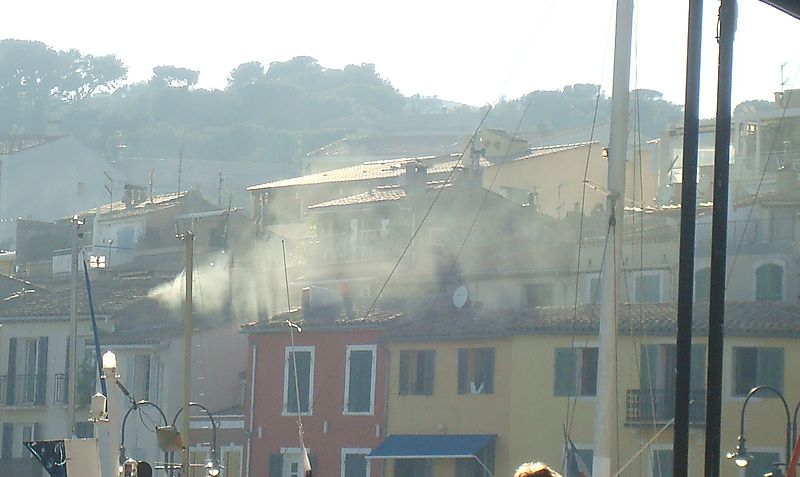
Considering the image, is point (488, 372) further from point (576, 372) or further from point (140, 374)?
point (140, 374)

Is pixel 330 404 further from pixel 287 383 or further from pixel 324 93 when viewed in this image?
pixel 324 93

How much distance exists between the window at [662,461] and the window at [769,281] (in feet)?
25.8

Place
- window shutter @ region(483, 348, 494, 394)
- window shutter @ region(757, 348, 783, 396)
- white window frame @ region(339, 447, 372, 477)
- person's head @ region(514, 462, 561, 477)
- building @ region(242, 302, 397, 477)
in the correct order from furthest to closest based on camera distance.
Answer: building @ region(242, 302, 397, 477)
white window frame @ region(339, 447, 372, 477)
window shutter @ region(483, 348, 494, 394)
window shutter @ region(757, 348, 783, 396)
person's head @ region(514, 462, 561, 477)

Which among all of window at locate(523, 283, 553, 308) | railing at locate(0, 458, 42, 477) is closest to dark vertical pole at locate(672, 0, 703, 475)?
window at locate(523, 283, 553, 308)

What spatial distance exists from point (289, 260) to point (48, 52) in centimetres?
8033

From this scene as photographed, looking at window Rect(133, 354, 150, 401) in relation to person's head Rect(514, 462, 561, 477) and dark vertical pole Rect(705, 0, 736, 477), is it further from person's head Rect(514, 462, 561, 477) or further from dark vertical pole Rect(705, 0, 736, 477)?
person's head Rect(514, 462, 561, 477)

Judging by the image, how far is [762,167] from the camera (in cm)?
4931

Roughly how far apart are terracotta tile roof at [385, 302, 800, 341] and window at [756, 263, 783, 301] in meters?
4.00

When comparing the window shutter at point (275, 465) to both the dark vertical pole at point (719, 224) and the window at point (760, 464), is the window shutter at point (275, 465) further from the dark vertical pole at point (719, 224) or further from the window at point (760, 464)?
the dark vertical pole at point (719, 224)

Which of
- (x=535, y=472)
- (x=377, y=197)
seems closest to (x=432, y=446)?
(x=377, y=197)

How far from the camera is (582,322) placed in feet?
115

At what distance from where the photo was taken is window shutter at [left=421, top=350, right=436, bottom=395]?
37.3m

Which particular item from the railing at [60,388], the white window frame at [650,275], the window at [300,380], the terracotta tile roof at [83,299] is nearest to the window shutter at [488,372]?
the white window frame at [650,275]

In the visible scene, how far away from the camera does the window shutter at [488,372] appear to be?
36188 mm
